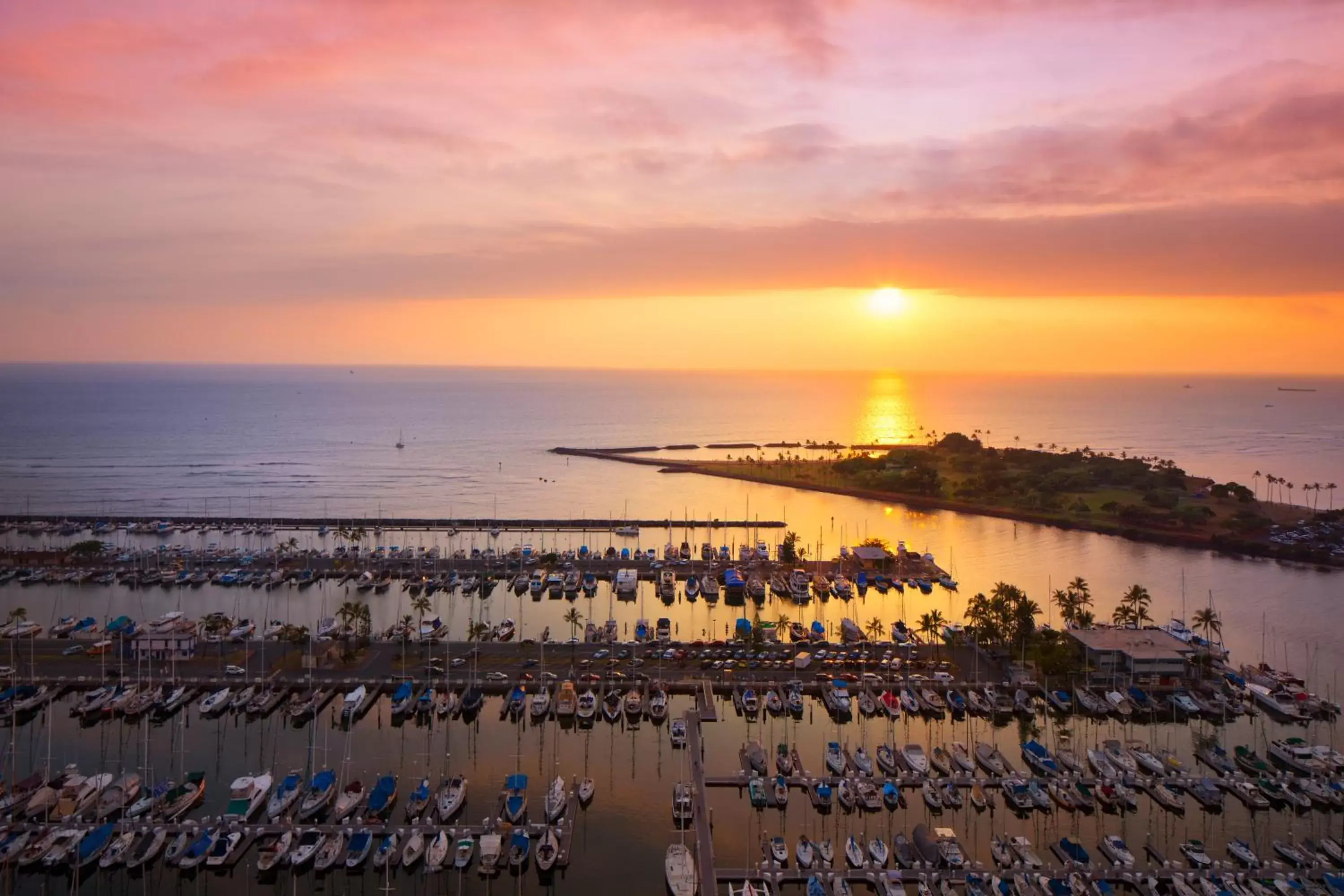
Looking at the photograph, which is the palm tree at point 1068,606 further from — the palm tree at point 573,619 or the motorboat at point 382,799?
the motorboat at point 382,799

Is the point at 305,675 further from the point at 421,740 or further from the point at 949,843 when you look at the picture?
the point at 949,843

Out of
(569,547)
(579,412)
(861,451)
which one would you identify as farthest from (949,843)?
(579,412)

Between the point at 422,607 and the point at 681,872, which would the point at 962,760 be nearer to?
the point at 681,872

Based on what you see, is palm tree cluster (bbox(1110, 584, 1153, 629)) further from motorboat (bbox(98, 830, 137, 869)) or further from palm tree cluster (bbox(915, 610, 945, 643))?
motorboat (bbox(98, 830, 137, 869))

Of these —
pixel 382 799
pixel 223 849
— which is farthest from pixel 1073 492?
pixel 223 849

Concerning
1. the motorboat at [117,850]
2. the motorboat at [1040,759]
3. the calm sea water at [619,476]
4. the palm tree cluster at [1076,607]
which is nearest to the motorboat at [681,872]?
the motorboat at [1040,759]
